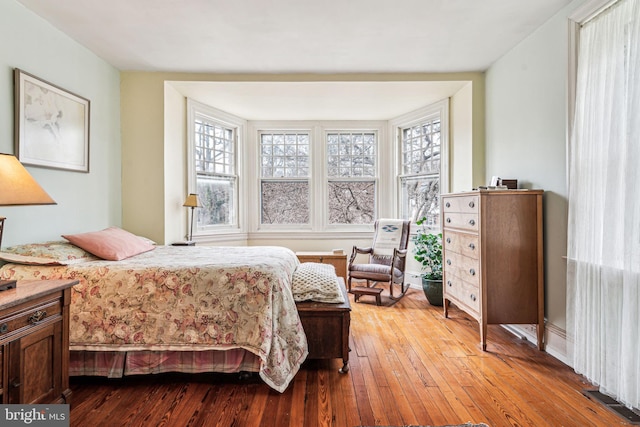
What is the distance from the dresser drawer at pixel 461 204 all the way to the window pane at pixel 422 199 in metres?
1.20

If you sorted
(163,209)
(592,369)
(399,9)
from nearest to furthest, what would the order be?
(592,369) → (399,9) → (163,209)

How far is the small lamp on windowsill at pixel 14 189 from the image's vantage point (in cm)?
174

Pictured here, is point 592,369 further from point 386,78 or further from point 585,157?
point 386,78

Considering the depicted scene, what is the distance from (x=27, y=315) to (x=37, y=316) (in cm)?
6

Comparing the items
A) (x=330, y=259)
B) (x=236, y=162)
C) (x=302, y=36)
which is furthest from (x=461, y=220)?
(x=236, y=162)

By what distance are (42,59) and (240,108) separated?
2299 mm

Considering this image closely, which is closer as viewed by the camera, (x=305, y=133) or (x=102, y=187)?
(x=102, y=187)

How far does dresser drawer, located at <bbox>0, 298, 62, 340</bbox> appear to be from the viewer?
1625 millimetres

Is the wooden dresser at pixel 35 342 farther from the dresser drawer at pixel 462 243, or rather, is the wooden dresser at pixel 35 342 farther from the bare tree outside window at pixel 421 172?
the bare tree outside window at pixel 421 172

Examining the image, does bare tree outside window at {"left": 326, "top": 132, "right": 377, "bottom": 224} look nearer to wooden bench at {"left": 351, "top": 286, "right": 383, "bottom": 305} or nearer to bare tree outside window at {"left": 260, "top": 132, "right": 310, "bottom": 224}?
bare tree outside window at {"left": 260, "top": 132, "right": 310, "bottom": 224}

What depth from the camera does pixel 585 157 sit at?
2.40m

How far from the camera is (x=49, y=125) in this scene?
9.75 ft

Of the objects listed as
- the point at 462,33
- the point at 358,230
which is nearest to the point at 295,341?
the point at 462,33

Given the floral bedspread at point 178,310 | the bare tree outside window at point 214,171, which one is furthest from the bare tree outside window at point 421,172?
the floral bedspread at point 178,310
